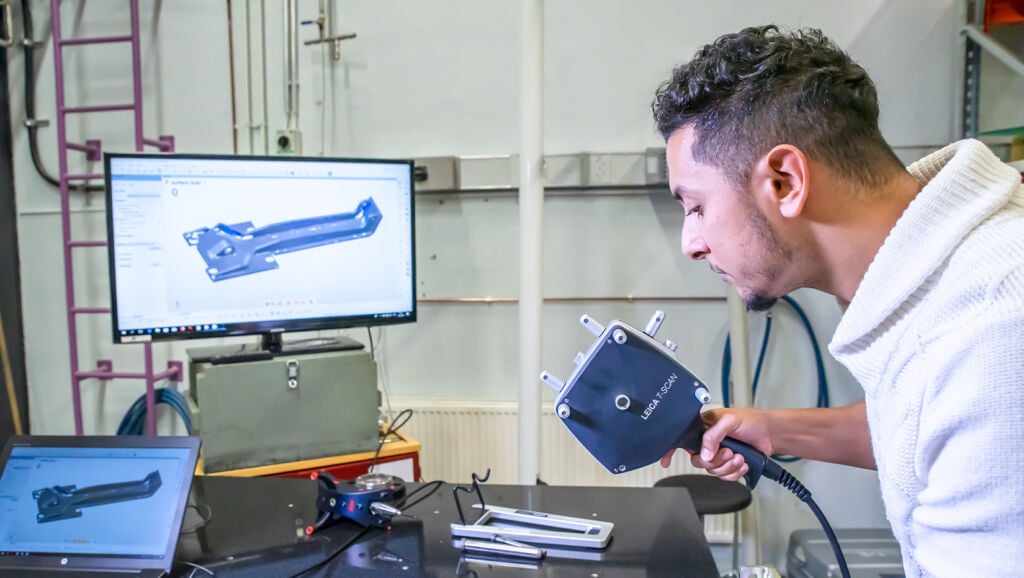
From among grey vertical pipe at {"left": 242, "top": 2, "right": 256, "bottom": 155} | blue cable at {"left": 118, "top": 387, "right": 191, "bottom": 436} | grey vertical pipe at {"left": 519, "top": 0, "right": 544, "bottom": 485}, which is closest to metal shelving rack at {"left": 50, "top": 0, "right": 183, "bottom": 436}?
blue cable at {"left": 118, "top": 387, "right": 191, "bottom": 436}

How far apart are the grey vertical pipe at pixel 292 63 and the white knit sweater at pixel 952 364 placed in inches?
78.1

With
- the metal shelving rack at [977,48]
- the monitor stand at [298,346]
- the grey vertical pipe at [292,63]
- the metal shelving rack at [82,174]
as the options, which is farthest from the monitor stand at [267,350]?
the metal shelving rack at [977,48]

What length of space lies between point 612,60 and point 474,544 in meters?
1.70

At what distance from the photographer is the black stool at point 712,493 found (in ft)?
5.26

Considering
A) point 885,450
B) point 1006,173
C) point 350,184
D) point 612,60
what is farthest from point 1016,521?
point 612,60

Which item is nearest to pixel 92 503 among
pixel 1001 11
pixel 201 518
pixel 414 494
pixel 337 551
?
pixel 201 518

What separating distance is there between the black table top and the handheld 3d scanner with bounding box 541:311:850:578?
13 centimetres

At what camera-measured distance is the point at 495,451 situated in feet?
7.08

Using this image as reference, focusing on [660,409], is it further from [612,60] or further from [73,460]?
[612,60]

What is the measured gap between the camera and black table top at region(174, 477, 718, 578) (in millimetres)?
803

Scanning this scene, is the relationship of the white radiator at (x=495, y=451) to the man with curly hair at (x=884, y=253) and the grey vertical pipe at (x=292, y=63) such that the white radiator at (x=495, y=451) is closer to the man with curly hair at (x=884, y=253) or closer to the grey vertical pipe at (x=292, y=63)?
the grey vertical pipe at (x=292, y=63)

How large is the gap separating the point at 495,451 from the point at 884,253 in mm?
1669

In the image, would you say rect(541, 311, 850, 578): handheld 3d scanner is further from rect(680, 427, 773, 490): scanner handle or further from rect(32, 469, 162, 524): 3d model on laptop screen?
rect(32, 469, 162, 524): 3d model on laptop screen

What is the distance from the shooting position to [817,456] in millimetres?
1069
